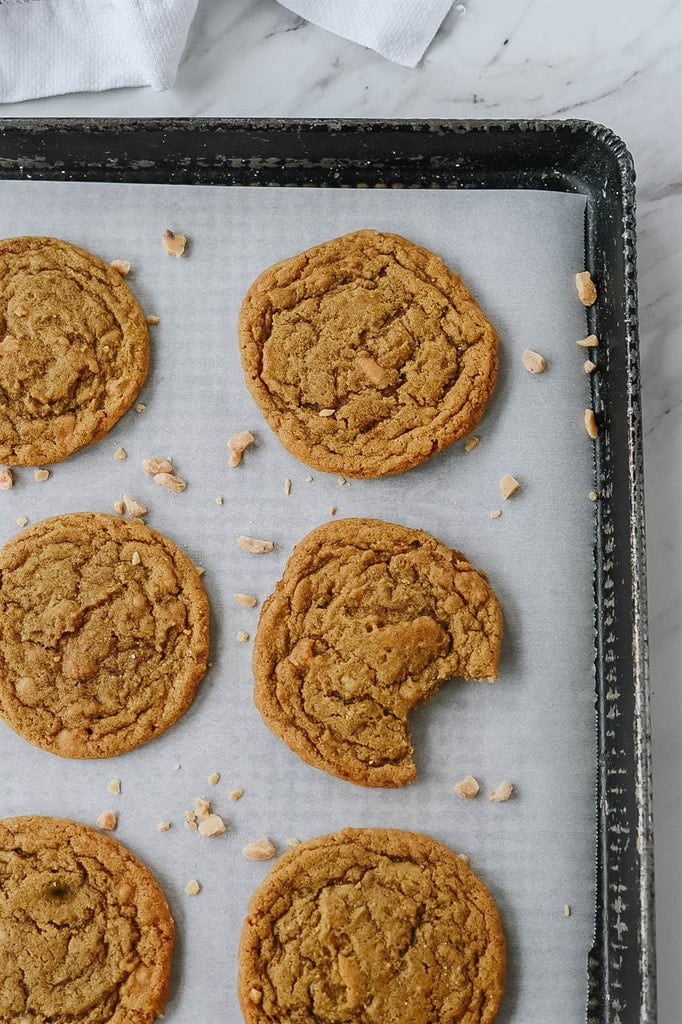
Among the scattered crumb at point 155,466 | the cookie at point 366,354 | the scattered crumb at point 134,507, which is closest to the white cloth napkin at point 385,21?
the cookie at point 366,354

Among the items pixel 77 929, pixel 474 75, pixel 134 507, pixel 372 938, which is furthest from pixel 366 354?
pixel 77 929

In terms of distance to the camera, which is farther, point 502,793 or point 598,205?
point 598,205

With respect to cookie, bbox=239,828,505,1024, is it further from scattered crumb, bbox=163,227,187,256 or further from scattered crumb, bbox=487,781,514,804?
scattered crumb, bbox=163,227,187,256

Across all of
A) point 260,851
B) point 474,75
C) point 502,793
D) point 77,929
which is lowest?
point 77,929

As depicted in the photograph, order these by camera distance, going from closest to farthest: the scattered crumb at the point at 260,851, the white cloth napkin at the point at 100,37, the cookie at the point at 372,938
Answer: the cookie at the point at 372,938
the scattered crumb at the point at 260,851
the white cloth napkin at the point at 100,37

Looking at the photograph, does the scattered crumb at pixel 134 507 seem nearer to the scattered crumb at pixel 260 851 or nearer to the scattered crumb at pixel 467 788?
the scattered crumb at pixel 260 851

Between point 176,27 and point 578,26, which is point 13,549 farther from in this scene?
point 578,26

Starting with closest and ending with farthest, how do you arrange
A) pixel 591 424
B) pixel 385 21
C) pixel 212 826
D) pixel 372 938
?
pixel 372 938 < pixel 212 826 < pixel 591 424 < pixel 385 21

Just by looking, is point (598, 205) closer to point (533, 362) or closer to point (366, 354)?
point (533, 362)
